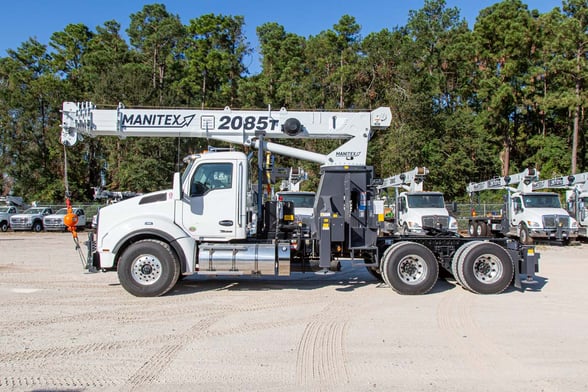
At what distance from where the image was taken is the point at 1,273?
456 inches

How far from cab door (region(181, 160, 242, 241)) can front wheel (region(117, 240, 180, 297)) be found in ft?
2.22

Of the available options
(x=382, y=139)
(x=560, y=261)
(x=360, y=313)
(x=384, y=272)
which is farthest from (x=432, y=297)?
(x=382, y=139)

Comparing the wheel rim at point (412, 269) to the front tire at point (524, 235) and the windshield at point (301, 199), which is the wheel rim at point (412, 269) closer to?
the windshield at point (301, 199)

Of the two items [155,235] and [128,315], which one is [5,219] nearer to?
[155,235]

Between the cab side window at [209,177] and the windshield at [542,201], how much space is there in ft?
55.3

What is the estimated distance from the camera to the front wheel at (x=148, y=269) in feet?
28.2

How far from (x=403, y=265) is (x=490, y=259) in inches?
68.5

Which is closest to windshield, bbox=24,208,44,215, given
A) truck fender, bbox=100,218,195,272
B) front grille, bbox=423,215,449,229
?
front grille, bbox=423,215,449,229

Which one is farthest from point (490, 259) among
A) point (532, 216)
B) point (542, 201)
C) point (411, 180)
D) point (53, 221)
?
point (53, 221)

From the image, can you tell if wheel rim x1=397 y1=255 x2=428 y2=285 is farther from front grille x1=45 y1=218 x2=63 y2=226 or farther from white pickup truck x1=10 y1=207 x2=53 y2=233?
white pickup truck x1=10 y1=207 x2=53 y2=233

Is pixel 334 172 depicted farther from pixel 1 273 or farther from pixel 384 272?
pixel 1 273

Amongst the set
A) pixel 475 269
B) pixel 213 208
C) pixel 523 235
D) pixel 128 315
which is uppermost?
pixel 213 208

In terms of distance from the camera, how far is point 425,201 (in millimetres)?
20469

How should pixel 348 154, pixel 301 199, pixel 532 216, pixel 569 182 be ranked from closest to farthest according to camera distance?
pixel 348 154 → pixel 301 199 → pixel 532 216 → pixel 569 182
